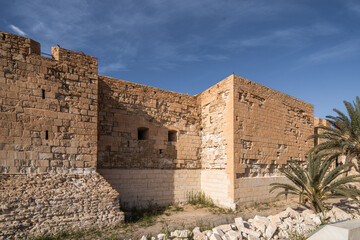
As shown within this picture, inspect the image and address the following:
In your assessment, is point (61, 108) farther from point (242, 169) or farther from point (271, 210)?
point (271, 210)

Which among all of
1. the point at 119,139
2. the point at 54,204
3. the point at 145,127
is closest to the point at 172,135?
the point at 145,127

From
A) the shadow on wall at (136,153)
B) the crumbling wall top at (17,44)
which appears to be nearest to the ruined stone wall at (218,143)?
the shadow on wall at (136,153)

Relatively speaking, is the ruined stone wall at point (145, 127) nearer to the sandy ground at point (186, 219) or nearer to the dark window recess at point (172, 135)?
the dark window recess at point (172, 135)

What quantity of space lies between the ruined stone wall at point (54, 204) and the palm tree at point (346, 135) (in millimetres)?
10247

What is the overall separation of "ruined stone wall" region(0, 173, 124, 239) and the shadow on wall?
1.77 m

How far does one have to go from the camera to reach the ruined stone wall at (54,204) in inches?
226

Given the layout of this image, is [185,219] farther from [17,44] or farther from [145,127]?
[17,44]

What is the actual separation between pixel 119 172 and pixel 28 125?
11.7 ft

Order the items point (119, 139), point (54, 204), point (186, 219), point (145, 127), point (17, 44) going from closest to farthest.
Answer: point (54, 204)
point (17, 44)
point (186, 219)
point (119, 139)
point (145, 127)

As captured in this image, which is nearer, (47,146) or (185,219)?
(47,146)

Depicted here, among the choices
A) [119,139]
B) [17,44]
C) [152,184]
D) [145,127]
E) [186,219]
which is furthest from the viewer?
[145,127]

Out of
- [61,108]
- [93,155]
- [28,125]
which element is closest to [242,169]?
[93,155]

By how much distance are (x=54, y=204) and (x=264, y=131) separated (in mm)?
8589

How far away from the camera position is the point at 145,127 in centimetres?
995
